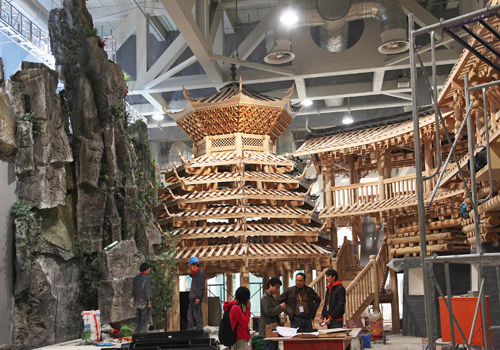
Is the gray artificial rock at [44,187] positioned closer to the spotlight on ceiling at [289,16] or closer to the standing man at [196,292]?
the standing man at [196,292]

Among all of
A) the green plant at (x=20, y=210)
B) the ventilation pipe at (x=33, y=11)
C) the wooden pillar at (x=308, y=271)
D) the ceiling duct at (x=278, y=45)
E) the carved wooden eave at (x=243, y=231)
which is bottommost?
the wooden pillar at (x=308, y=271)

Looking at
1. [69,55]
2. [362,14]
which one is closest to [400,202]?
[362,14]

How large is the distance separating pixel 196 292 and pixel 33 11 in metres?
12.3

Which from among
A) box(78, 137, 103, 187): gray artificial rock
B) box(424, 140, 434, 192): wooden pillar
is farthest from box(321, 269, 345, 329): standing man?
box(424, 140, 434, 192): wooden pillar

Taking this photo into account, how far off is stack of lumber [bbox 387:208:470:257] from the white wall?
36.1ft

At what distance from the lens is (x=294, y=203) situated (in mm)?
15508

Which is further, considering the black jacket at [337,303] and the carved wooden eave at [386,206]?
the carved wooden eave at [386,206]

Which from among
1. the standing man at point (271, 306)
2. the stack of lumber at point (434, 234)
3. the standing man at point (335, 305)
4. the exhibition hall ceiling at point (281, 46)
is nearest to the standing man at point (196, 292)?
the standing man at point (271, 306)

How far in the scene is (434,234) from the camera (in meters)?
16.2

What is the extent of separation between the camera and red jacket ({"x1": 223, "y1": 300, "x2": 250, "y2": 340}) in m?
7.41

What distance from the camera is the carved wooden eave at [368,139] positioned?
639 inches

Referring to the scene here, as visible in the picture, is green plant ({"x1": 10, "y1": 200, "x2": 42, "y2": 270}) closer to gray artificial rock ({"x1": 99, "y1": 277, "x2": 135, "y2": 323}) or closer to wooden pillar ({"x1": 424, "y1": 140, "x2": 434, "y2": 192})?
gray artificial rock ({"x1": 99, "y1": 277, "x2": 135, "y2": 323})

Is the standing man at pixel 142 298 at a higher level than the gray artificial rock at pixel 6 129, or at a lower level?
lower

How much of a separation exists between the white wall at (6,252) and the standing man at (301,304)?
18.7 ft
